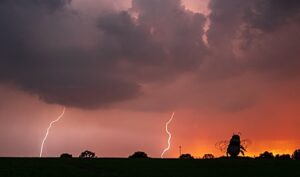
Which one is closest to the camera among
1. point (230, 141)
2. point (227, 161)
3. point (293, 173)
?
point (293, 173)

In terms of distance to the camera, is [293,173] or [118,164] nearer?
[293,173]

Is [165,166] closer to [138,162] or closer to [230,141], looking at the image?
[138,162]

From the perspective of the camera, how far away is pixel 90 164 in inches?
2457

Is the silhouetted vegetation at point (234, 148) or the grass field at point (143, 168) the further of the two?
the silhouetted vegetation at point (234, 148)

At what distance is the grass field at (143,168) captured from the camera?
2169 inches

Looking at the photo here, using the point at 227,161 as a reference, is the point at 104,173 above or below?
below

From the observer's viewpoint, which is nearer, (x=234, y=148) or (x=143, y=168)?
(x=143, y=168)

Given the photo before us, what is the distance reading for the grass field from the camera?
181 feet

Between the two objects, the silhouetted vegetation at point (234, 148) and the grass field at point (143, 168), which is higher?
the silhouetted vegetation at point (234, 148)

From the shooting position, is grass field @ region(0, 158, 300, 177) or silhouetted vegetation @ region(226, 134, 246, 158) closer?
grass field @ region(0, 158, 300, 177)

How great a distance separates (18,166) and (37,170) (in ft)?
9.61

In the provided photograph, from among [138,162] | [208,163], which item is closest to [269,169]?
[208,163]

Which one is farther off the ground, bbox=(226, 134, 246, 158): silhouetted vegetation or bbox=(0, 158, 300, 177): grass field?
bbox=(226, 134, 246, 158): silhouetted vegetation

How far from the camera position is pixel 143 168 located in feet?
198
